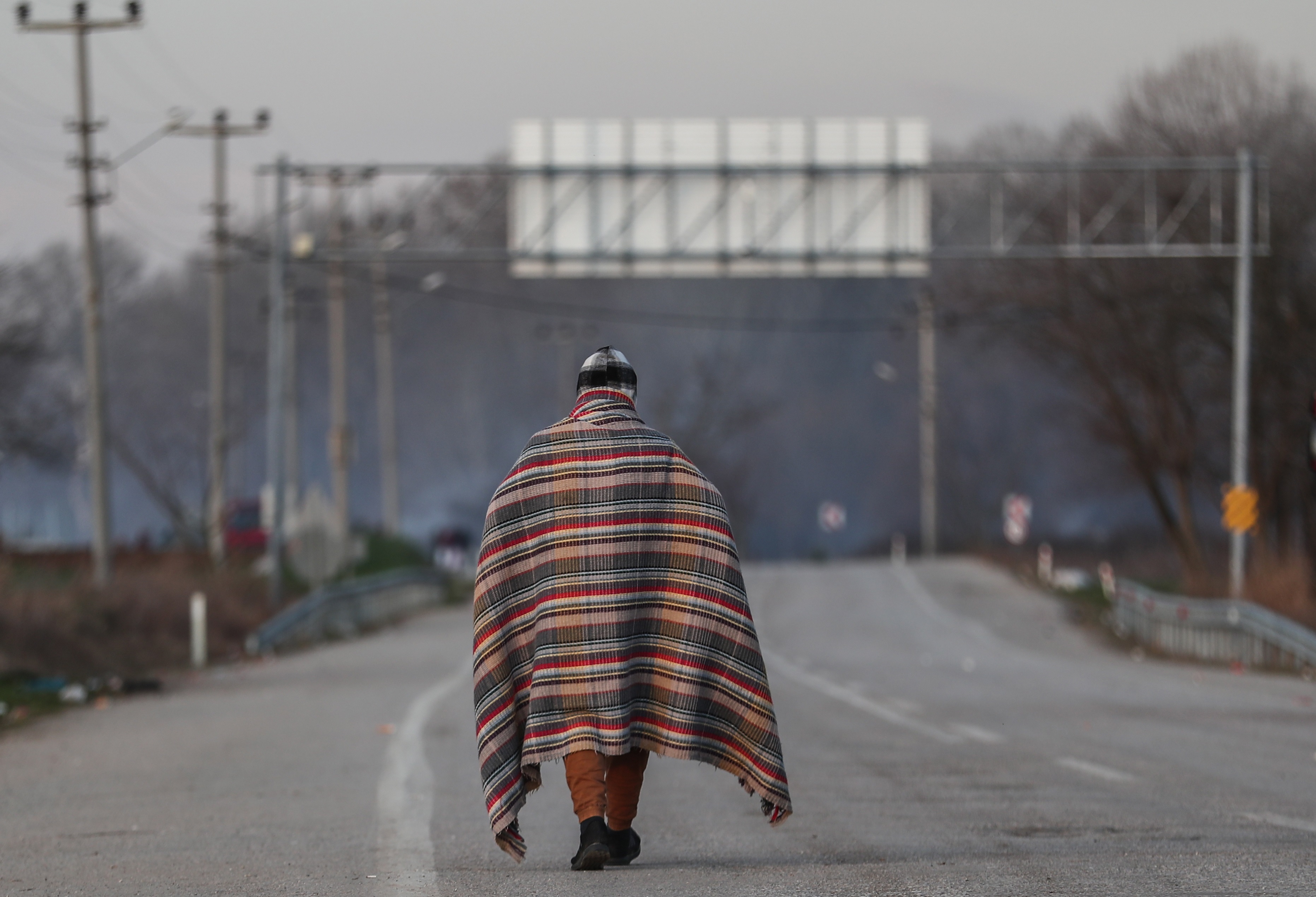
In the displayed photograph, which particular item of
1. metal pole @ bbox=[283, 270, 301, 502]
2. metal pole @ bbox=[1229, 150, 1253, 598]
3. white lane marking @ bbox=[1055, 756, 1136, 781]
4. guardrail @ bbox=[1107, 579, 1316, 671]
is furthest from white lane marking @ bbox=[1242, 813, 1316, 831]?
metal pole @ bbox=[283, 270, 301, 502]

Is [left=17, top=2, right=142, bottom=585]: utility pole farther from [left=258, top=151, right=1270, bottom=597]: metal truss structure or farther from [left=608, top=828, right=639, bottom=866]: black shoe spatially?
[left=608, top=828, right=639, bottom=866]: black shoe

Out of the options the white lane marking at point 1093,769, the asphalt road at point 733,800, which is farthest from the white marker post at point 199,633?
the white lane marking at point 1093,769

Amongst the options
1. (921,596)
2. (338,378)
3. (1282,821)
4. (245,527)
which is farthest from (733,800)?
(245,527)

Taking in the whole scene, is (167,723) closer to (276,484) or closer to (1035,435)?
(276,484)

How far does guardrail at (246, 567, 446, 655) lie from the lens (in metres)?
30.2

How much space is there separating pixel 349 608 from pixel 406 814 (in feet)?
93.0

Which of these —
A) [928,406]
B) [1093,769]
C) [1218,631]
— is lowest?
[928,406]

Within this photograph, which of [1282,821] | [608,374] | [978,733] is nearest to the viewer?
[608,374]

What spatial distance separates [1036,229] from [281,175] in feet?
63.4

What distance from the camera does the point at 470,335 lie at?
102m

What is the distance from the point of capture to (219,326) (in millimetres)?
38844

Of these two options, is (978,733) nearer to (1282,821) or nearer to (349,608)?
(1282,821)

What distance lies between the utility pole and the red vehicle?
1559 centimetres

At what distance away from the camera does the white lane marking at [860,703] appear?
13945 millimetres
